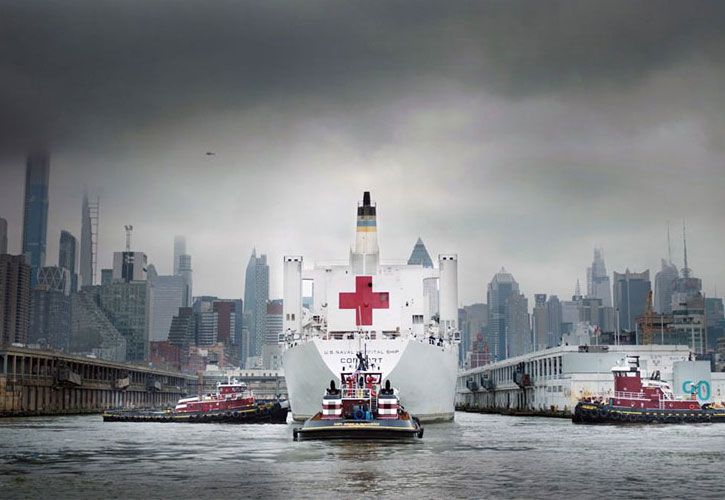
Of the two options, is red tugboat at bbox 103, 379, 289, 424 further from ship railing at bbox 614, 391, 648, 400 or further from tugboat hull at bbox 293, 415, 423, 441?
tugboat hull at bbox 293, 415, 423, 441

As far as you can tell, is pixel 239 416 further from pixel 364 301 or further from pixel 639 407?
pixel 639 407

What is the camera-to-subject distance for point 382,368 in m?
68.4

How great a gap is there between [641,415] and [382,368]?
2815 centimetres

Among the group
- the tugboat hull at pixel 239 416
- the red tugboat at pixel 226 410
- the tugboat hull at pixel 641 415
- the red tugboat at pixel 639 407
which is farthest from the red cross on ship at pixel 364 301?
the red tugboat at pixel 639 407

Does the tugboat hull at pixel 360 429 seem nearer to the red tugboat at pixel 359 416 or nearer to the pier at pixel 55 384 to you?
the red tugboat at pixel 359 416

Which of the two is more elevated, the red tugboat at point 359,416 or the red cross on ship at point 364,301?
the red cross on ship at point 364,301

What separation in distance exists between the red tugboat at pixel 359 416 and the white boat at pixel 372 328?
5238 mm

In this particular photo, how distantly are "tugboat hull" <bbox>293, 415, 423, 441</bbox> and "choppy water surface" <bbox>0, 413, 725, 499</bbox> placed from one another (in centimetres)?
64

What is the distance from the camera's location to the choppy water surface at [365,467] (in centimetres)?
3409

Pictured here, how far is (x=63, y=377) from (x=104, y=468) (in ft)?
371

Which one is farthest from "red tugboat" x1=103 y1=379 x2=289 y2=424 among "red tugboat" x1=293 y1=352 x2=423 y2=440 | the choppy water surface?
"red tugboat" x1=293 y1=352 x2=423 y2=440

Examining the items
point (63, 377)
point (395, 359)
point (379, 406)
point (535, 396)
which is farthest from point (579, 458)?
point (63, 377)

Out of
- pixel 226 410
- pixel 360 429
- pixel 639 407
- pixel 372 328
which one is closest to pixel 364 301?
pixel 372 328

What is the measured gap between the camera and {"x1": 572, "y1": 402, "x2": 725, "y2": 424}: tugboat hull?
83.3m
